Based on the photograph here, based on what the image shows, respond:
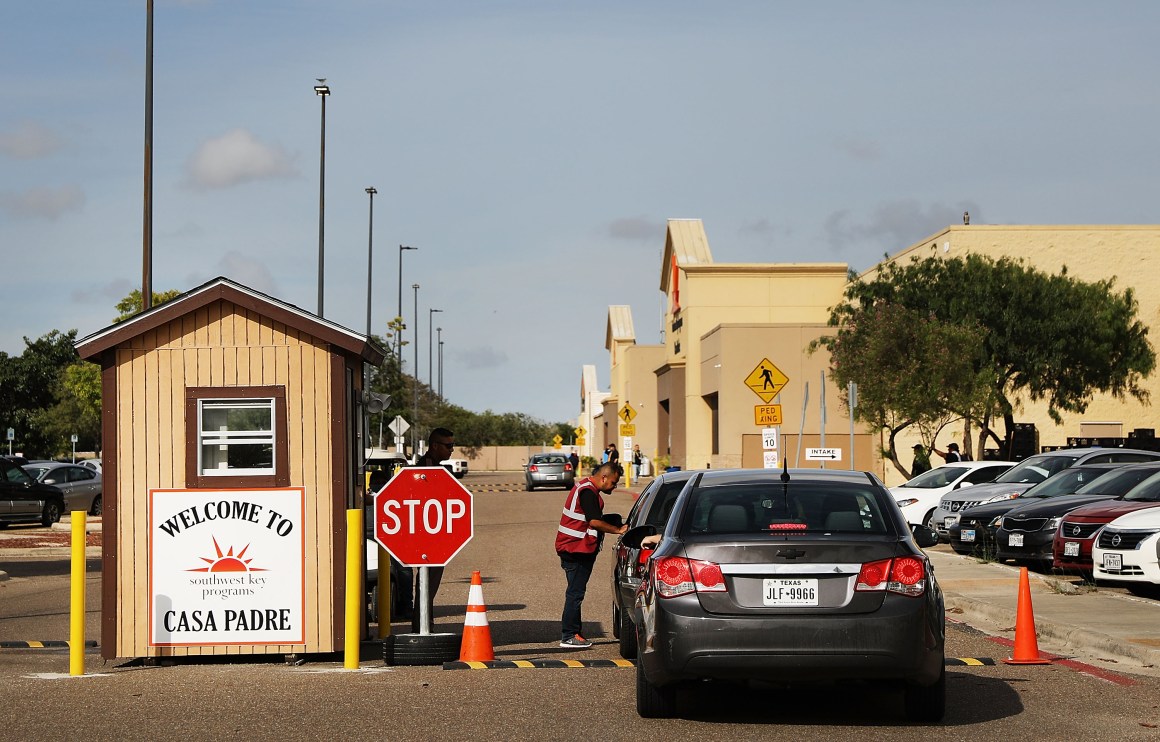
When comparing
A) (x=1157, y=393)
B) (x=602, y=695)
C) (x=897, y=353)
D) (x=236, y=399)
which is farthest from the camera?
(x=1157, y=393)

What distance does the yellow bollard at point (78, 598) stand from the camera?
10859 millimetres

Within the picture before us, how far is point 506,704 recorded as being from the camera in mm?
9648

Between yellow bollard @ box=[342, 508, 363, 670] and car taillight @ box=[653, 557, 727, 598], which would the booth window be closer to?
yellow bollard @ box=[342, 508, 363, 670]

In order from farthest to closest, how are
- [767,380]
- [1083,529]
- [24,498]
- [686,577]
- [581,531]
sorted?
1. [24,498]
2. [767,380]
3. [1083,529]
4. [581,531]
5. [686,577]

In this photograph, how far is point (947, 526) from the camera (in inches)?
974

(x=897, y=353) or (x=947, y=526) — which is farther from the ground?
(x=897, y=353)

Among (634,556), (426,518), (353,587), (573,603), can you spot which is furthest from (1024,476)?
(353,587)

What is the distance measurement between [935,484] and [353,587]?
795 inches

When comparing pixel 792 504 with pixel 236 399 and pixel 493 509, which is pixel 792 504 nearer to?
pixel 236 399

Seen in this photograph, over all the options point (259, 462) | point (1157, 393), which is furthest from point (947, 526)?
point (1157, 393)

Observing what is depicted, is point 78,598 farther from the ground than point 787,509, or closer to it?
closer to it

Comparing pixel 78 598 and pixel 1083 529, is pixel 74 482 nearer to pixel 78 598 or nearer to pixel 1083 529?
pixel 1083 529

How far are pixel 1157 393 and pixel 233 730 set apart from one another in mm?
46870

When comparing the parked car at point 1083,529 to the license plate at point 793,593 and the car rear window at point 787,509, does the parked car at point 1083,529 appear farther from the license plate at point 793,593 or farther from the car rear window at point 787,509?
the license plate at point 793,593
